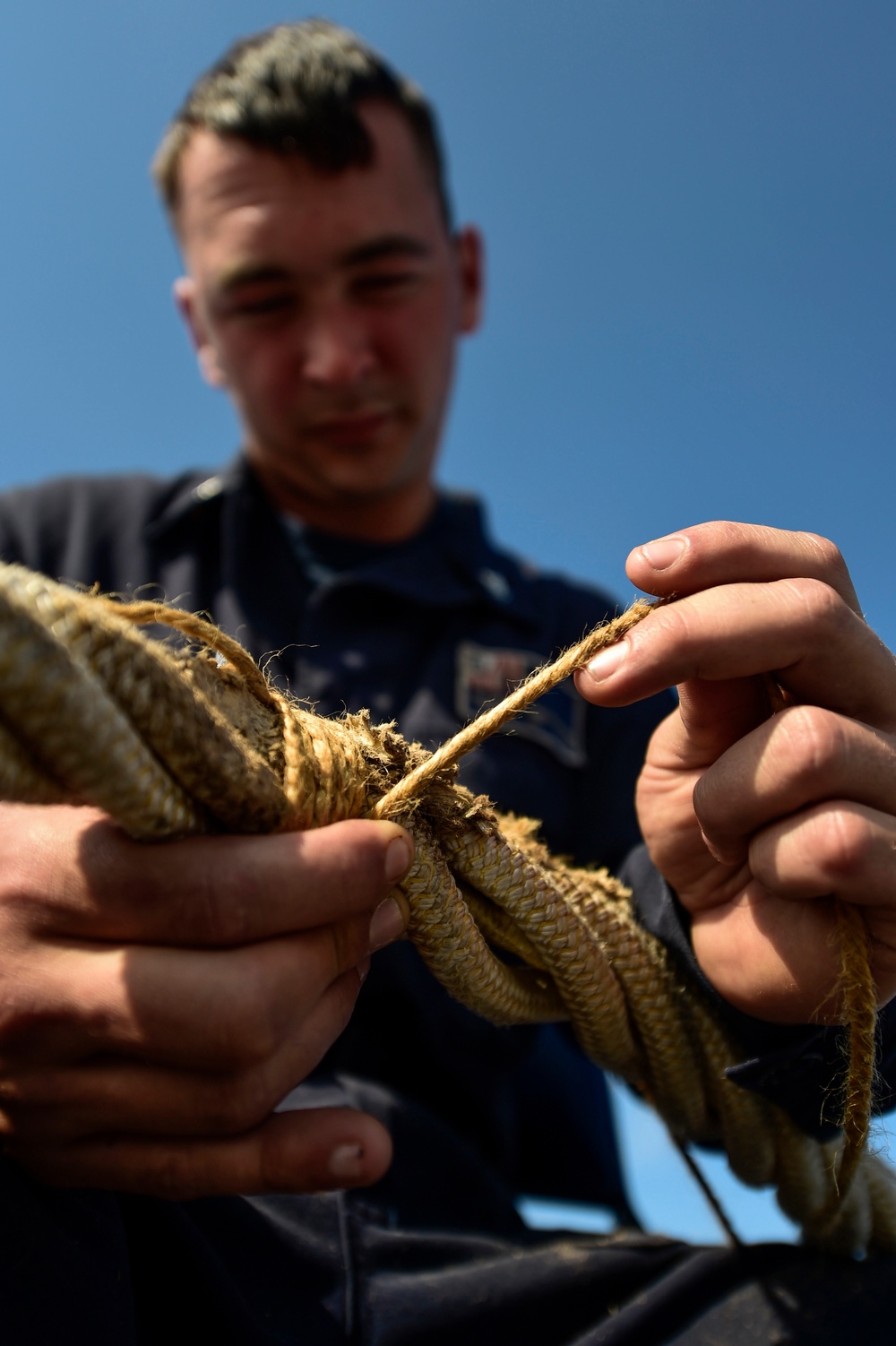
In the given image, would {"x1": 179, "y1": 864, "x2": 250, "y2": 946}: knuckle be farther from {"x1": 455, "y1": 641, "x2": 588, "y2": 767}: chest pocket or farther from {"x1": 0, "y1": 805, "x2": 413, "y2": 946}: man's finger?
{"x1": 455, "y1": 641, "x2": 588, "y2": 767}: chest pocket

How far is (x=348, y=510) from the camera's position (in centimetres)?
179

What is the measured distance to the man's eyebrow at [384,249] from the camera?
159cm

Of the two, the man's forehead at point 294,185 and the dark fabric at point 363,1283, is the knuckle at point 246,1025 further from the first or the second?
the man's forehead at point 294,185

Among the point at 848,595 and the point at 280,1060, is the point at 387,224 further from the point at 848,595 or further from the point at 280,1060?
the point at 280,1060

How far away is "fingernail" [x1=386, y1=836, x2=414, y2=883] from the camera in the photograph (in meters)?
0.54

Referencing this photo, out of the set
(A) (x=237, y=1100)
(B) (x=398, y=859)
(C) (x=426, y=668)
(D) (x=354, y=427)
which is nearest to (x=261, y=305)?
(D) (x=354, y=427)

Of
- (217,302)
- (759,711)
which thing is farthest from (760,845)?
(217,302)

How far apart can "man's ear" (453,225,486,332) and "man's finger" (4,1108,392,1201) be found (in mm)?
2118

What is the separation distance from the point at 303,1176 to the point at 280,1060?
3.3 inches

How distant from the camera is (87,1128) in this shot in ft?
1.74

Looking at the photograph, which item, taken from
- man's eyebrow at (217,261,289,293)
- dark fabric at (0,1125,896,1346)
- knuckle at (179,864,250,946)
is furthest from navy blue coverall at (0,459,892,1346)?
man's eyebrow at (217,261,289,293)

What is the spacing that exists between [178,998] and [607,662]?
380 millimetres

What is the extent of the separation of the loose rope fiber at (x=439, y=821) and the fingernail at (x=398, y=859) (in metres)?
0.05

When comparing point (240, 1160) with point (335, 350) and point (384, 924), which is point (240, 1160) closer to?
point (384, 924)
